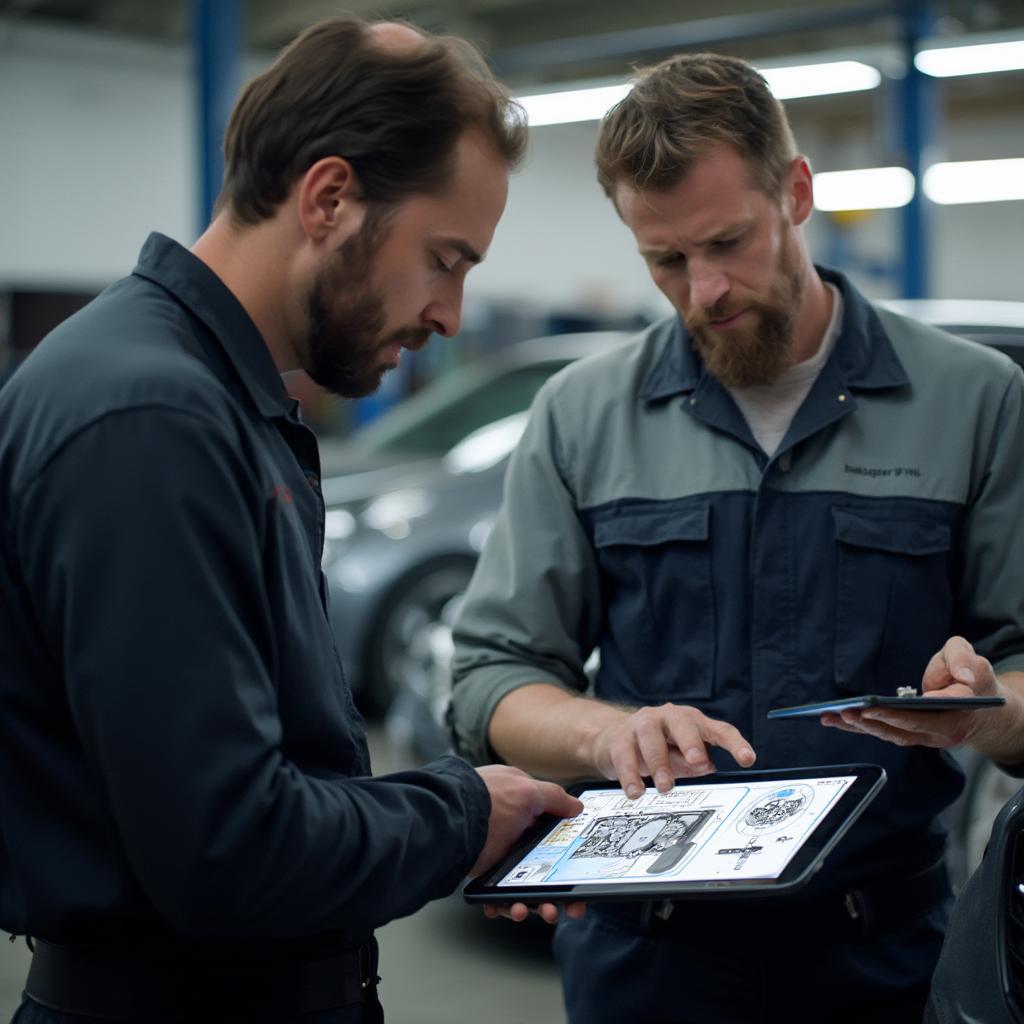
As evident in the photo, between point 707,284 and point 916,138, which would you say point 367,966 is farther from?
point 916,138

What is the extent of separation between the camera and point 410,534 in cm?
614

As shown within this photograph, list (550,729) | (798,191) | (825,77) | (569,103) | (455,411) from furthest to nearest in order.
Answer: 1. (569,103)
2. (825,77)
3. (455,411)
4. (798,191)
5. (550,729)

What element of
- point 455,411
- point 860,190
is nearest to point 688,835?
point 455,411

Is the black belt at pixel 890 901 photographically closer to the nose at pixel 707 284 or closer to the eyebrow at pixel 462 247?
the nose at pixel 707 284

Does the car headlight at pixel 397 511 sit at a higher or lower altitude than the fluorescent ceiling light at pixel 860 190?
lower

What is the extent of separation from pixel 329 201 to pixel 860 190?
16.2 m

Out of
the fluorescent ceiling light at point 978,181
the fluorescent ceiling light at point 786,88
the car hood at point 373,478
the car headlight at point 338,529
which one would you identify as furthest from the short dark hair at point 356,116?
the fluorescent ceiling light at point 978,181

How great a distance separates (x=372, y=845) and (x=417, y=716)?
290 cm

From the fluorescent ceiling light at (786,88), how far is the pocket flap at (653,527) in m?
8.21

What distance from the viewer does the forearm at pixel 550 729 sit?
71.5 inches

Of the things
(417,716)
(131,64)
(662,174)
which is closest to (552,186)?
(131,64)

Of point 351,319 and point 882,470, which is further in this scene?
point 882,470

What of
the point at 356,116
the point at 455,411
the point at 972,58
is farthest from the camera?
the point at 972,58

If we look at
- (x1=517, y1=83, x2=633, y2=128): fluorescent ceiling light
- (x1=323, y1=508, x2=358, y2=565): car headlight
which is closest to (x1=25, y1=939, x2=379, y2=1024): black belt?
(x1=323, y1=508, x2=358, y2=565): car headlight
